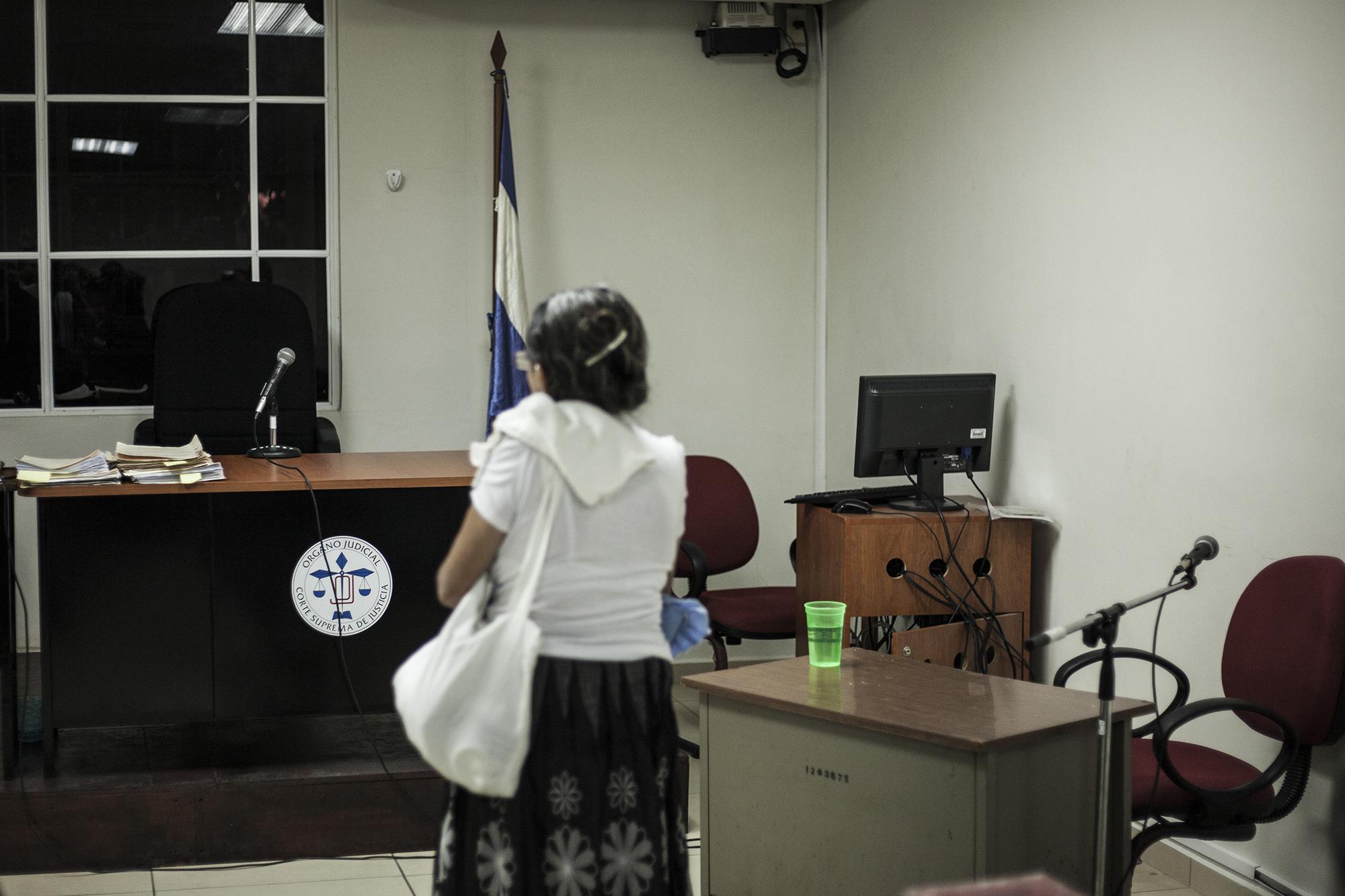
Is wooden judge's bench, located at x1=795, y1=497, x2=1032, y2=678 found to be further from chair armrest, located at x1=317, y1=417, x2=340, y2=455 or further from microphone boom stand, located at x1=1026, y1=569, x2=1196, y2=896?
chair armrest, located at x1=317, y1=417, x2=340, y2=455

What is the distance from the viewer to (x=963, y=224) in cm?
432

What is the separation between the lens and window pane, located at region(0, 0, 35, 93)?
5.12 metres

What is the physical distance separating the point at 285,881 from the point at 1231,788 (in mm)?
2321

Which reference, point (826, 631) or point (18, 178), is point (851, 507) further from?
point (18, 178)

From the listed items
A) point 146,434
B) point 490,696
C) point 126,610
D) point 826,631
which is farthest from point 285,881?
point 146,434

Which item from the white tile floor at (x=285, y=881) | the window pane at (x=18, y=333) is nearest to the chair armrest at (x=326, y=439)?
the window pane at (x=18, y=333)

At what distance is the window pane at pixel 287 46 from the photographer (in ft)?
17.4

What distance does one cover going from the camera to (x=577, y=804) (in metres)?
1.83

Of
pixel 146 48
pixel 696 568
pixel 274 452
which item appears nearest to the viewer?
pixel 274 452

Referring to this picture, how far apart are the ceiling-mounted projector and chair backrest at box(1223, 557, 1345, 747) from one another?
11.4ft

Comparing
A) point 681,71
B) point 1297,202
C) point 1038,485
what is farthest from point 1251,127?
point 681,71

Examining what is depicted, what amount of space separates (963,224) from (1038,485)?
3.42 ft

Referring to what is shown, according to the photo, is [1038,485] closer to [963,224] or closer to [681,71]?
[963,224]

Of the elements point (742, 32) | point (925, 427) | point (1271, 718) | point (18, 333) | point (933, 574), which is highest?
point (742, 32)
